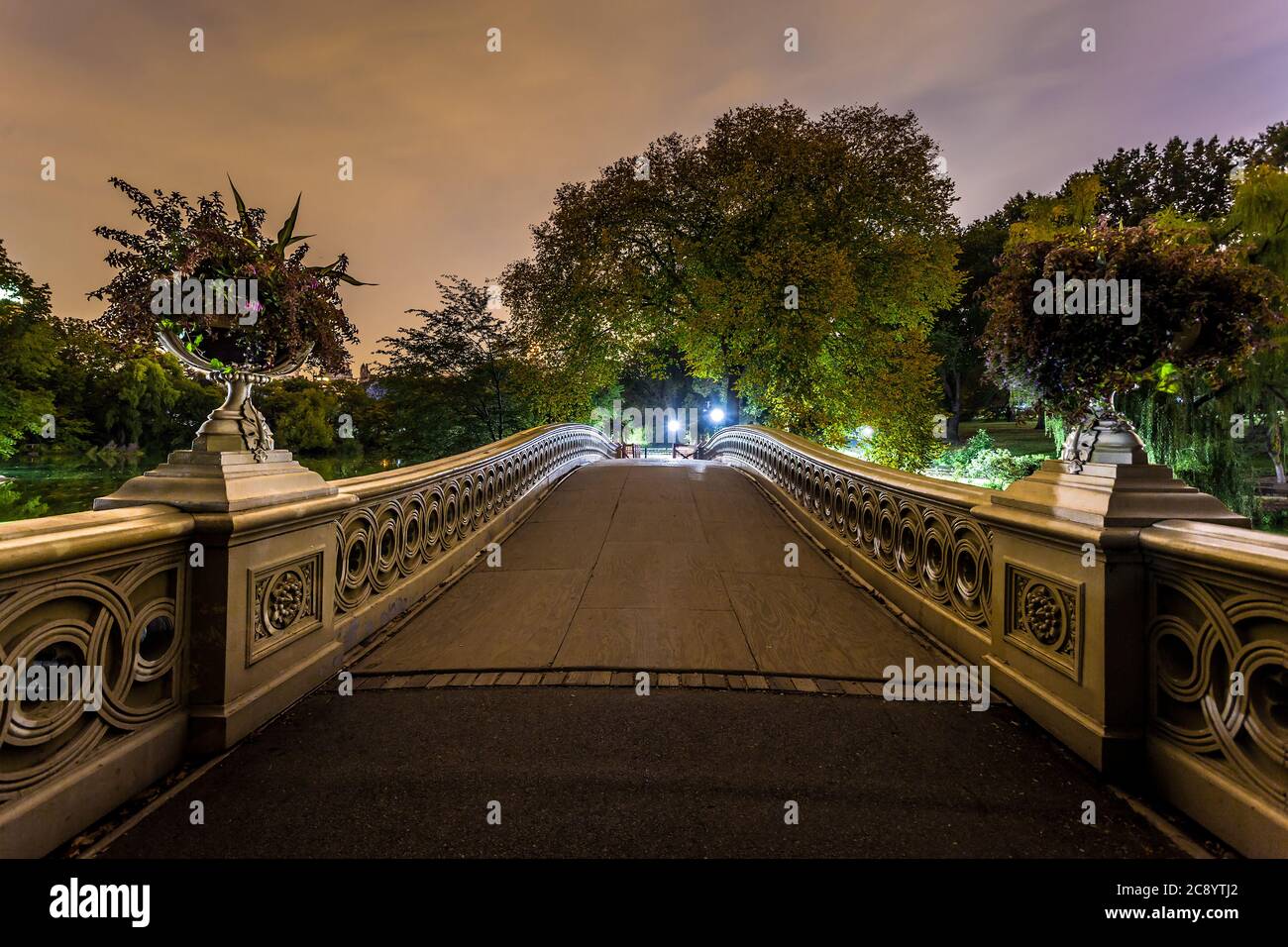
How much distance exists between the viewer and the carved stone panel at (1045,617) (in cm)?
269

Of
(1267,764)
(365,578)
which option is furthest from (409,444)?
(1267,764)

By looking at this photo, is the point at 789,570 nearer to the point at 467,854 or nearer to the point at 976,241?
the point at 467,854

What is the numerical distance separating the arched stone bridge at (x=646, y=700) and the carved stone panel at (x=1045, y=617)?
15 millimetres

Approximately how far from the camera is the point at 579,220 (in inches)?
783

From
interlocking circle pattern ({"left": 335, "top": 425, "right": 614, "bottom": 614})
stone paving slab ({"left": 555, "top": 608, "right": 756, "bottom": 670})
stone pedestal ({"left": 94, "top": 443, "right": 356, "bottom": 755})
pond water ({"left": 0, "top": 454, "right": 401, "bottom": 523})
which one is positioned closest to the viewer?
stone pedestal ({"left": 94, "top": 443, "right": 356, "bottom": 755})

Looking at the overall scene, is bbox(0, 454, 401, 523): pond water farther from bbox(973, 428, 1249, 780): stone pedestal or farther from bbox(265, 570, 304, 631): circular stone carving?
bbox(973, 428, 1249, 780): stone pedestal

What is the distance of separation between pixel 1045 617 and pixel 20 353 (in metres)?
34.4

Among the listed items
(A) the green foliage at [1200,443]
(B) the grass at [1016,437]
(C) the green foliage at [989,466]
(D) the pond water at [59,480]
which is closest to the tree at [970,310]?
(B) the grass at [1016,437]

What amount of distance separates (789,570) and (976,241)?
37.6 meters

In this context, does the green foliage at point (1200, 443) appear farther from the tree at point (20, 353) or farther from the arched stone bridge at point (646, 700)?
the tree at point (20, 353)

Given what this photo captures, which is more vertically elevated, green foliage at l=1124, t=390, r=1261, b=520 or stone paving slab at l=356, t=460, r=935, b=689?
green foliage at l=1124, t=390, r=1261, b=520

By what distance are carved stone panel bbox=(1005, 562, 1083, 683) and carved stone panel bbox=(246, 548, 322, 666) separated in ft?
13.6

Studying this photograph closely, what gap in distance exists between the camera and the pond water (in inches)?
937

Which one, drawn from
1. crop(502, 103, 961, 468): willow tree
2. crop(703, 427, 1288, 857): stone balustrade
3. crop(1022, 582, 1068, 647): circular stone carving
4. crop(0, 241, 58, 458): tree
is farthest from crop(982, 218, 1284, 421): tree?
crop(0, 241, 58, 458): tree
